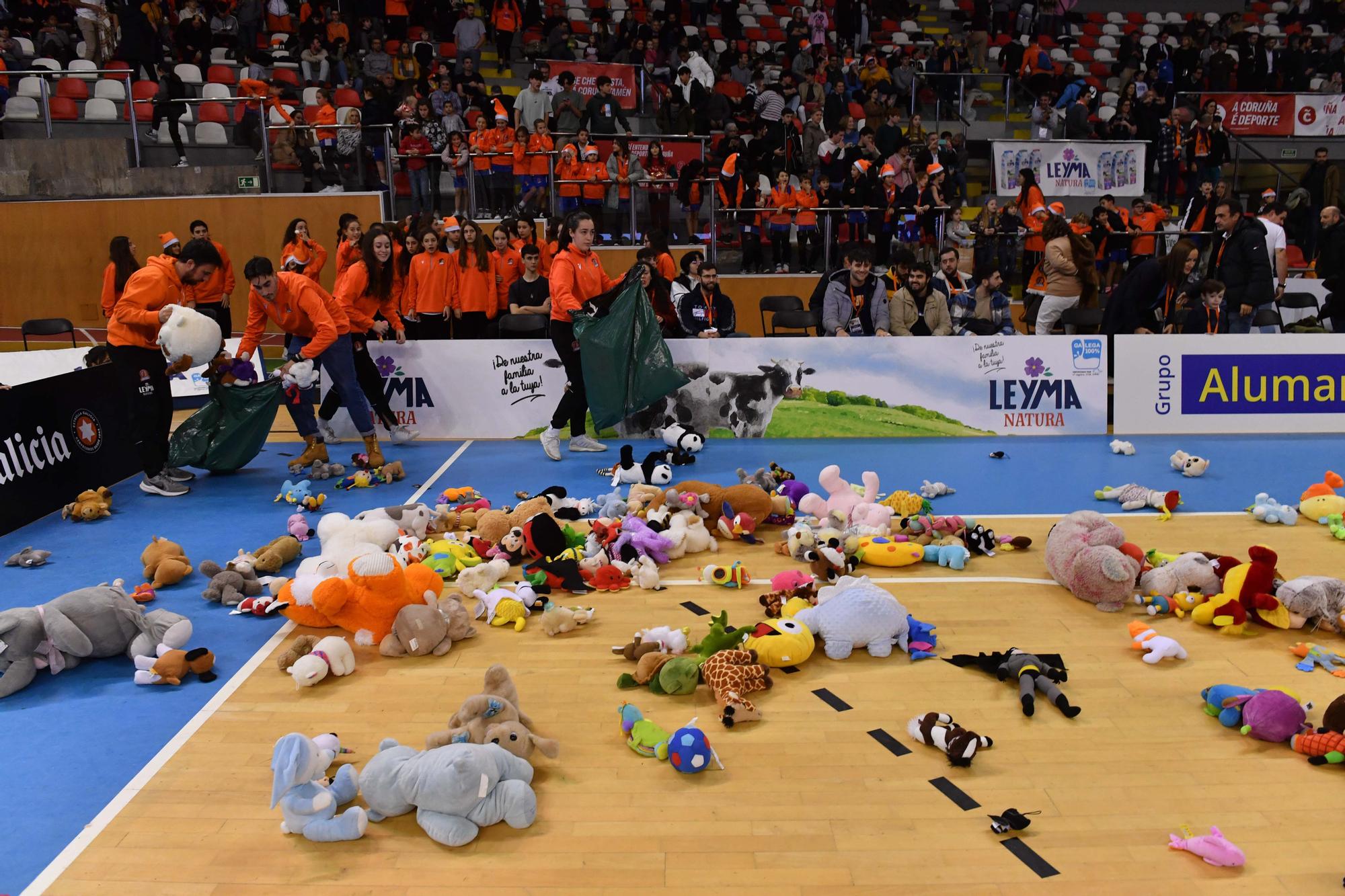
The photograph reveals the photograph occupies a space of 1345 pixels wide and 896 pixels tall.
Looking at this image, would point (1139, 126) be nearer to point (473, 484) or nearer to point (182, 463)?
point (473, 484)

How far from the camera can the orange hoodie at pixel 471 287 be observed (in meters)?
11.3

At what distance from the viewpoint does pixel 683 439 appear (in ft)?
31.3

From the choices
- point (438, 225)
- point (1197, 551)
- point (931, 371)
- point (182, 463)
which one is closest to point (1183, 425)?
point (931, 371)

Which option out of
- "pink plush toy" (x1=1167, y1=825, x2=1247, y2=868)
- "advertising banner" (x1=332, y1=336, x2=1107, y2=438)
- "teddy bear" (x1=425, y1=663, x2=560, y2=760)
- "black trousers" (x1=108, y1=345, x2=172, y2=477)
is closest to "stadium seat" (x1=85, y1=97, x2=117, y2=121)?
"advertising banner" (x1=332, y1=336, x2=1107, y2=438)

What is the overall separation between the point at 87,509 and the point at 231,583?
2310 millimetres

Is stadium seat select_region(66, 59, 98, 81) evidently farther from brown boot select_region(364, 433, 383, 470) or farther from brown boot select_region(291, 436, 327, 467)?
brown boot select_region(364, 433, 383, 470)

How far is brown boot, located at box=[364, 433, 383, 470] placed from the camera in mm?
9086

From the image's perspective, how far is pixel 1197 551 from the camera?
6566mm

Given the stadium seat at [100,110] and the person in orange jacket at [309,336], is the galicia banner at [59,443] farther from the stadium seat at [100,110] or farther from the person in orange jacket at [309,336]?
the stadium seat at [100,110]

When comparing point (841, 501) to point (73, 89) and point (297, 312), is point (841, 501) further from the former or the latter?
point (73, 89)

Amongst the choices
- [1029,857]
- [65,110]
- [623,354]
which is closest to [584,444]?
[623,354]

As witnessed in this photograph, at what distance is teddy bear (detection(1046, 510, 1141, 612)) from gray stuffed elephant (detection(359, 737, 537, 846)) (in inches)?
139

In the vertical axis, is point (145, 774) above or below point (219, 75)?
below

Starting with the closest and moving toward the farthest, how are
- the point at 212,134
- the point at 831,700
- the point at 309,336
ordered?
the point at 831,700, the point at 309,336, the point at 212,134
